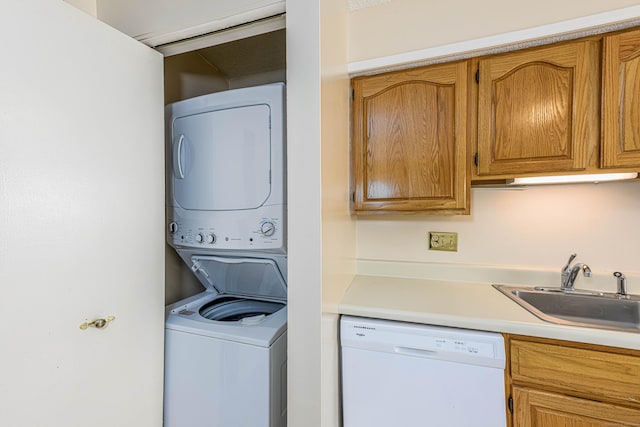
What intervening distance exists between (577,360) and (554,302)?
525mm

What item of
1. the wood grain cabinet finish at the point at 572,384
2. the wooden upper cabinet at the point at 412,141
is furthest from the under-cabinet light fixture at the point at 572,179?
the wood grain cabinet finish at the point at 572,384

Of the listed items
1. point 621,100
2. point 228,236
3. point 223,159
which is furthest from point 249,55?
point 621,100

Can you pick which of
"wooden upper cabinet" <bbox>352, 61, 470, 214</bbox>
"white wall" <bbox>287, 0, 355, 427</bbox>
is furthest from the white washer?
"wooden upper cabinet" <bbox>352, 61, 470, 214</bbox>

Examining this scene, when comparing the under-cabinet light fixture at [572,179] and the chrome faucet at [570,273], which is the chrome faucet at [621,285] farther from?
the under-cabinet light fixture at [572,179]

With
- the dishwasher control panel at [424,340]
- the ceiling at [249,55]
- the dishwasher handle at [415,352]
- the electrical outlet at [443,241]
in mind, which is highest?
the ceiling at [249,55]

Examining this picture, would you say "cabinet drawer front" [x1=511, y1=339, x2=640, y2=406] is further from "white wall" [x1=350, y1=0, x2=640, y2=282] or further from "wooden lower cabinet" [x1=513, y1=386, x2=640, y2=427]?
"white wall" [x1=350, y1=0, x2=640, y2=282]

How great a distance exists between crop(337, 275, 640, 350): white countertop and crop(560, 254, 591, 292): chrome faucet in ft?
1.11

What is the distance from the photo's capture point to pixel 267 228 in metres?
1.33

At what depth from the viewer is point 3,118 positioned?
0.82 metres

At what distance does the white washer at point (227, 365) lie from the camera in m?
1.24

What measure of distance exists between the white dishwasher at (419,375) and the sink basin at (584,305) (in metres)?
0.36

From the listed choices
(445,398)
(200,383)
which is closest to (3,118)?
(200,383)

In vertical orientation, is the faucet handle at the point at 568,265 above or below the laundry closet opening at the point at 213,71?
below

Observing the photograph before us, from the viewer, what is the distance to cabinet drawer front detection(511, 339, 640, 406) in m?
0.98
